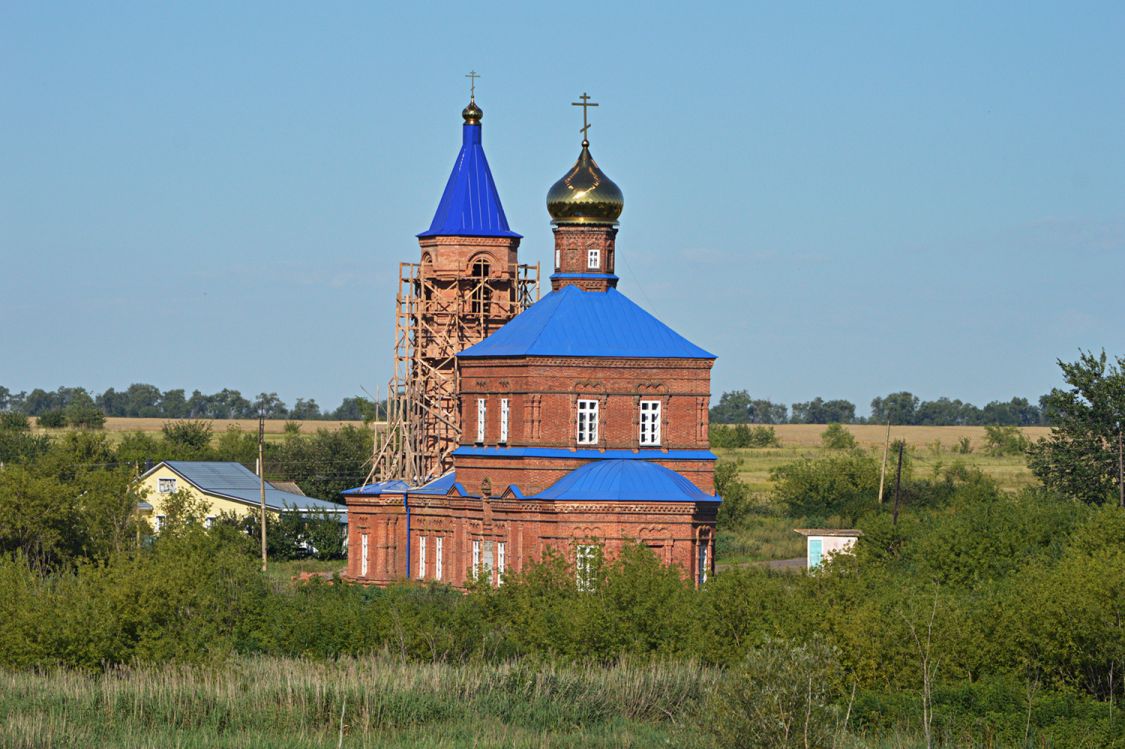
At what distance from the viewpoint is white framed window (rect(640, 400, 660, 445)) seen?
1674 inches

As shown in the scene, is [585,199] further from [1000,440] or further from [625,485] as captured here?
[1000,440]

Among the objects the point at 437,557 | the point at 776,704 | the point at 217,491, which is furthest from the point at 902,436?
the point at 776,704

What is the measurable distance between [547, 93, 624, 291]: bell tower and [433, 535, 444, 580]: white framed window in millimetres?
6053

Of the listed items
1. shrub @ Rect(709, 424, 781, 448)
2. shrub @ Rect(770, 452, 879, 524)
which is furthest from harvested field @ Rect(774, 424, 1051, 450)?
shrub @ Rect(770, 452, 879, 524)

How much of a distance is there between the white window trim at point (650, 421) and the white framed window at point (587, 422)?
1.01m

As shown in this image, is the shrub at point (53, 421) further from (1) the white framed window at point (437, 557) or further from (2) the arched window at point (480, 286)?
(1) the white framed window at point (437, 557)

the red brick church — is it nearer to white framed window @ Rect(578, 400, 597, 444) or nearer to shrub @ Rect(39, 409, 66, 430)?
white framed window @ Rect(578, 400, 597, 444)

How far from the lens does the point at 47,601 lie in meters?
31.1

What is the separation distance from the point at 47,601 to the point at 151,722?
5.96m

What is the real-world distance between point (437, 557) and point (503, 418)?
3.82 metres

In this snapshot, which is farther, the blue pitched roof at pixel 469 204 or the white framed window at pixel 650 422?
the blue pitched roof at pixel 469 204

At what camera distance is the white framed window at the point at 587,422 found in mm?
42219

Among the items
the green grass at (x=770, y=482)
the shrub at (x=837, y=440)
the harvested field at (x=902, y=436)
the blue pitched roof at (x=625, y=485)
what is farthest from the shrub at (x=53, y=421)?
the blue pitched roof at (x=625, y=485)

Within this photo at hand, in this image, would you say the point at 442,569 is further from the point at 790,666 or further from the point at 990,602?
the point at 790,666
